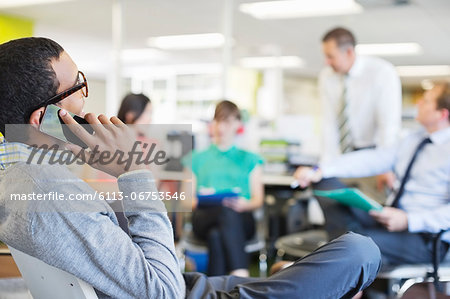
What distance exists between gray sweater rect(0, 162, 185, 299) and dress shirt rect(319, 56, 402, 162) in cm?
252

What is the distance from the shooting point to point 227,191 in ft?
11.9

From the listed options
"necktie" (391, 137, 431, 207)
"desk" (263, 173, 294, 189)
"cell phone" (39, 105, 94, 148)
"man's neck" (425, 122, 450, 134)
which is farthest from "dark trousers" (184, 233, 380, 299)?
"desk" (263, 173, 294, 189)

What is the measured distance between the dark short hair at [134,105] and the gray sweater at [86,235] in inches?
65.8

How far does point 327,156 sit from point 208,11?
162 inches

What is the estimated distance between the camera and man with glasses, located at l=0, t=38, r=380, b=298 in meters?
1.10

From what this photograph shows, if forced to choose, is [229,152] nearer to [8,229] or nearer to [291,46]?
[8,229]

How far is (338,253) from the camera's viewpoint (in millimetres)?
1244

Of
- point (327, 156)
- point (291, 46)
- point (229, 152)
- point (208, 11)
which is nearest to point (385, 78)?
point (327, 156)

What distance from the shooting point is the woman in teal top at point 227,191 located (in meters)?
3.39

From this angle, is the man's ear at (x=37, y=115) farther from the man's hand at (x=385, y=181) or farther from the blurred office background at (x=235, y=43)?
the man's hand at (x=385, y=181)

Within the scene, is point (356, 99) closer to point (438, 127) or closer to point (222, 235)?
point (438, 127)

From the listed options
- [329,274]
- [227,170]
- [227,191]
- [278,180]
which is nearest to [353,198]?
[329,274]

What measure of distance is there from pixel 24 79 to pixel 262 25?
7542 millimetres

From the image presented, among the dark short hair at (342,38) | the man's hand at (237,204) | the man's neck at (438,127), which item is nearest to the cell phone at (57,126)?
the man's neck at (438,127)
